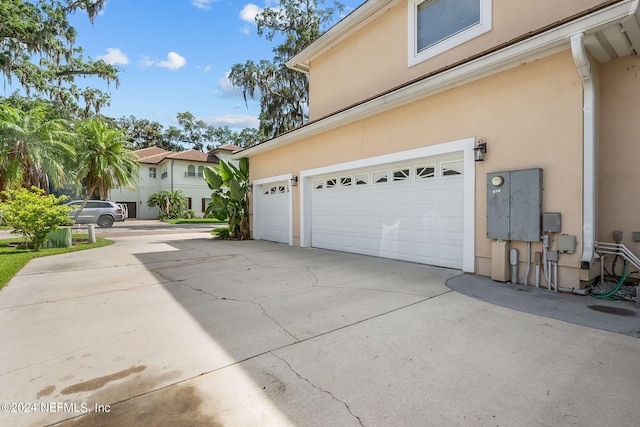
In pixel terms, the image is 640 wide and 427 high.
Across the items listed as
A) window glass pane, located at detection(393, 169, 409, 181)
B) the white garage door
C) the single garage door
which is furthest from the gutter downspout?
the white garage door

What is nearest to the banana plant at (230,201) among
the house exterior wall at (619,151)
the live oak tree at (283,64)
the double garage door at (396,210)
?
the double garage door at (396,210)

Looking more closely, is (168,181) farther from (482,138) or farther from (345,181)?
(482,138)

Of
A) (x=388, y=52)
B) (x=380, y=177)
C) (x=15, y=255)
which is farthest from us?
(x=388, y=52)

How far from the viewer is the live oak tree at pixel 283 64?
20594mm

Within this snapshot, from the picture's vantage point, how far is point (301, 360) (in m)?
2.73

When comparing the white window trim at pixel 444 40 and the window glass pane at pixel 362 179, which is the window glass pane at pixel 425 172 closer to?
the window glass pane at pixel 362 179

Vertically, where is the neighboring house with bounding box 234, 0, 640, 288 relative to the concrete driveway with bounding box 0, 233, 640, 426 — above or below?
above

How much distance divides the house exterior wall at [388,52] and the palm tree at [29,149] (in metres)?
10.7

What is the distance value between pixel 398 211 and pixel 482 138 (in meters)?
2.46

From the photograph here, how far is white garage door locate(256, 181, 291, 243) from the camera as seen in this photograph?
11.1 meters

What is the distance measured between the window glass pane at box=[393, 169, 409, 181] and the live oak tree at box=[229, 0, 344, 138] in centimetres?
1555

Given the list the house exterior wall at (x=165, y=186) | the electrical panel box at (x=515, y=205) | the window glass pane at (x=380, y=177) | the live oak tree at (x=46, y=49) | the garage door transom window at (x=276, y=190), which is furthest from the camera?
the house exterior wall at (x=165, y=186)

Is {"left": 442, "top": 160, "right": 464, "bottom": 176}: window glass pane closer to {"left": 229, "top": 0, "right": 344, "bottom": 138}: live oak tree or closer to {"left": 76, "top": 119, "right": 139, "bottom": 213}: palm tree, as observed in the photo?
{"left": 76, "top": 119, "right": 139, "bottom": 213}: palm tree

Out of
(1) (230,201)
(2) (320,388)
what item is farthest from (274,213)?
(2) (320,388)
